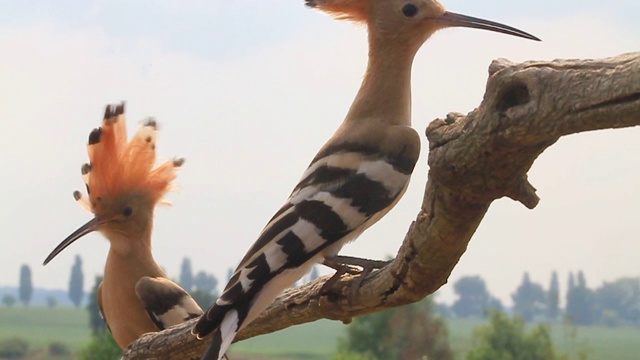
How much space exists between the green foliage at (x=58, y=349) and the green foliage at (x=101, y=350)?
2.71 m

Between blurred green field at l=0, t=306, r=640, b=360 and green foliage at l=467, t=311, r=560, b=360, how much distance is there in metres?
0.14

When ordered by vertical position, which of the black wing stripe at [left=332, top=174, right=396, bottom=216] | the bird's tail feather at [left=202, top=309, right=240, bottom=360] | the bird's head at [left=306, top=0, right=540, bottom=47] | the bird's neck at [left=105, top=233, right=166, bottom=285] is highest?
the bird's head at [left=306, top=0, right=540, bottom=47]

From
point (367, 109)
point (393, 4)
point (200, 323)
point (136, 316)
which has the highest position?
point (393, 4)

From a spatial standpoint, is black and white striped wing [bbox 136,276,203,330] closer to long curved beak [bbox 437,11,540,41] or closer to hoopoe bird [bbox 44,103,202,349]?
hoopoe bird [bbox 44,103,202,349]

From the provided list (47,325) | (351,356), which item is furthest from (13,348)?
(351,356)

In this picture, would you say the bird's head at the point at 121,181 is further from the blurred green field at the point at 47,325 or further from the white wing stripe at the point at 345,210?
the blurred green field at the point at 47,325

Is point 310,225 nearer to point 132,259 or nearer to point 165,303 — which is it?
point 165,303

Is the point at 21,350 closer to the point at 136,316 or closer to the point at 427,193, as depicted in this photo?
the point at 136,316

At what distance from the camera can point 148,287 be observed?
2104 millimetres

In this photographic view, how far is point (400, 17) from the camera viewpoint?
1647mm

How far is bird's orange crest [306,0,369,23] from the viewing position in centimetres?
168

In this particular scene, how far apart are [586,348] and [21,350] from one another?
584 cm

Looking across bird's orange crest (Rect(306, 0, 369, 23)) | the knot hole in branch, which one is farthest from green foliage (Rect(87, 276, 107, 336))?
the knot hole in branch

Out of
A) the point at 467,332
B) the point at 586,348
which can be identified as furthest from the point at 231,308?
the point at 467,332
